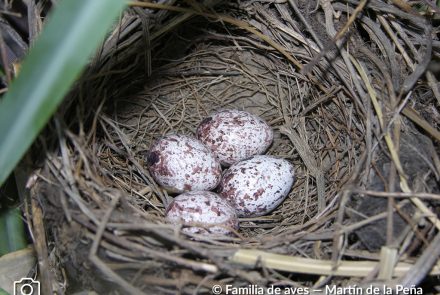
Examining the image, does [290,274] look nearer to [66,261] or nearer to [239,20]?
[66,261]

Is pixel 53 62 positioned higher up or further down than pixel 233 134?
higher up

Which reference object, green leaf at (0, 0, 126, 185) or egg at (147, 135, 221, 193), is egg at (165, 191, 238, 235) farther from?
green leaf at (0, 0, 126, 185)

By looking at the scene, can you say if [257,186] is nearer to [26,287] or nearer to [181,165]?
[181,165]

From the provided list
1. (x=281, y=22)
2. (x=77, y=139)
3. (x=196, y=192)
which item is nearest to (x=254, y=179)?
(x=196, y=192)

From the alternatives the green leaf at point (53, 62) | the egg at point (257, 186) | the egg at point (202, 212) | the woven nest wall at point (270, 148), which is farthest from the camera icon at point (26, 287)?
the green leaf at point (53, 62)

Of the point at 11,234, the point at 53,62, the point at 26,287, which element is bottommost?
the point at 26,287

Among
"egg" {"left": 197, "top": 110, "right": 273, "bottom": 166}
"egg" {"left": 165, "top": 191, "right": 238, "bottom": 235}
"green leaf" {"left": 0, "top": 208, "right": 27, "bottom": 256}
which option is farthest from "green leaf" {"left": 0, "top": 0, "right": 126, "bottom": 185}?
"egg" {"left": 197, "top": 110, "right": 273, "bottom": 166}

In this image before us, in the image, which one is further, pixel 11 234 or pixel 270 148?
pixel 270 148

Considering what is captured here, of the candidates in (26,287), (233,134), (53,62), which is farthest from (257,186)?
(53,62)
